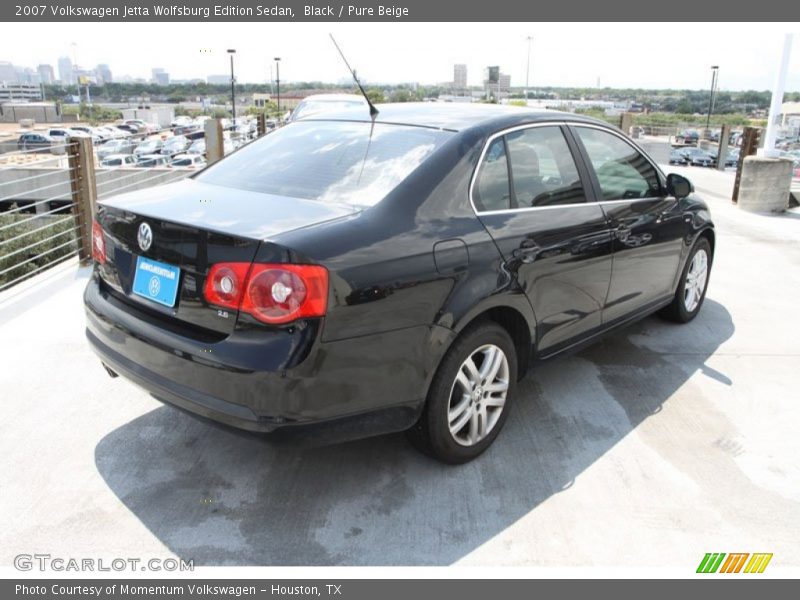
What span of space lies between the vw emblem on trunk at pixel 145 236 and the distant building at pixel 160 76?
118 m

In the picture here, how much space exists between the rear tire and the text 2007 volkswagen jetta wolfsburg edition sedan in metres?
1.25

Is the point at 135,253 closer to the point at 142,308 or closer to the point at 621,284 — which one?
the point at 142,308

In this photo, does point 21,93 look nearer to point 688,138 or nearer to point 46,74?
point 46,74

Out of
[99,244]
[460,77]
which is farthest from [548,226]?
[460,77]

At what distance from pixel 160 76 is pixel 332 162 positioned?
129 meters

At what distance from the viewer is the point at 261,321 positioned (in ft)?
8.34

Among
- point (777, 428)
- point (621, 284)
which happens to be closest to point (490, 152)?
point (621, 284)

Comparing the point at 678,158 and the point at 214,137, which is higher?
the point at 214,137

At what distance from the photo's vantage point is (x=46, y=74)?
131875 mm

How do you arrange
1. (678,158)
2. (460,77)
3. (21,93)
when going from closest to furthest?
(678,158) < (460,77) < (21,93)

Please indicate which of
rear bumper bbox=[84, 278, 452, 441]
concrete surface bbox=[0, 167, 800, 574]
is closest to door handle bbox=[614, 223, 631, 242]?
concrete surface bbox=[0, 167, 800, 574]

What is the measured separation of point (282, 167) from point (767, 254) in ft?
21.6

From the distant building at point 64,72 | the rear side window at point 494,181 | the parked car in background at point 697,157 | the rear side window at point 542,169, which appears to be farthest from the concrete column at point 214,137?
the distant building at point 64,72

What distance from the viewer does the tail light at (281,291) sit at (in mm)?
2502
